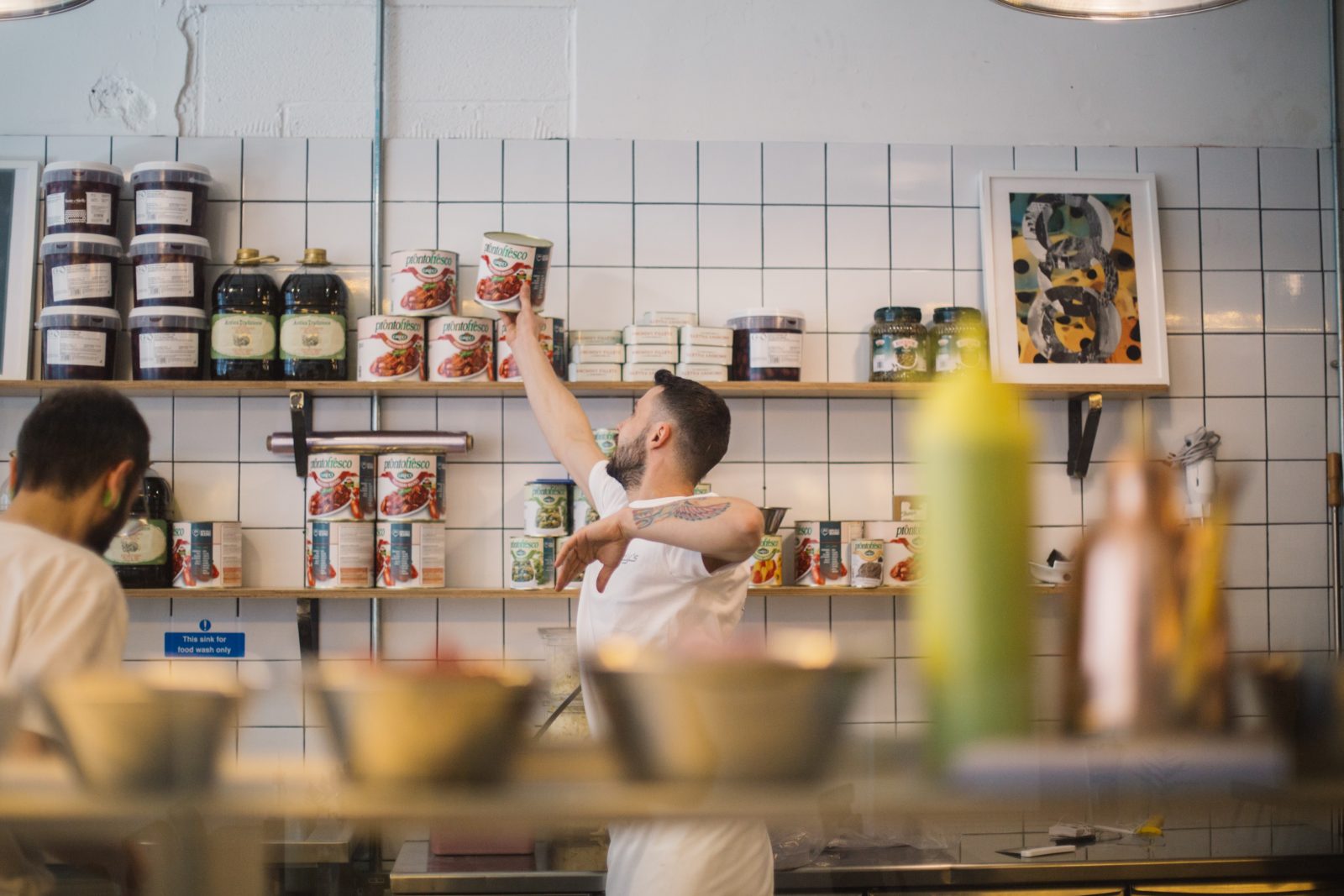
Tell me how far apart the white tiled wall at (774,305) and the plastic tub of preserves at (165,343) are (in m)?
0.20

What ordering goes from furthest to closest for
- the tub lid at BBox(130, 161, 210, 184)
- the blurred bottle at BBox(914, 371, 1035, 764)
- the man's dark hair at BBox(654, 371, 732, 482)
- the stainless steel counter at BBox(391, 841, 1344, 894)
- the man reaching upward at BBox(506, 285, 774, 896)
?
the tub lid at BBox(130, 161, 210, 184), the stainless steel counter at BBox(391, 841, 1344, 894), the man's dark hair at BBox(654, 371, 732, 482), the man reaching upward at BBox(506, 285, 774, 896), the blurred bottle at BBox(914, 371, 1035, 764)

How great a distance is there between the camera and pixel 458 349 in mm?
2666

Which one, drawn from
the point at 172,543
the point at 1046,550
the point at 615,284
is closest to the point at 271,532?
the point at 172,543

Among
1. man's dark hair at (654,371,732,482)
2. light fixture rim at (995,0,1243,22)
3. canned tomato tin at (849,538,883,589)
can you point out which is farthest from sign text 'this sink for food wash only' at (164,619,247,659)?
light fixture rim at (995,0,1243,22)

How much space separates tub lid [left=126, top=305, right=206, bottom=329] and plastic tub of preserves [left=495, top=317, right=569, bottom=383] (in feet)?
2.27

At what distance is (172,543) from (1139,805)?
2.50m

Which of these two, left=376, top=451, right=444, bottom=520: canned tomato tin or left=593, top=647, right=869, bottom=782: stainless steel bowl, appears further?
left=376, top=451, right=444, bottom=520: canned tomato tin

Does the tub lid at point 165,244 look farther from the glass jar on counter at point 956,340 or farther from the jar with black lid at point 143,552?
the glass jar on counter at point 956,340

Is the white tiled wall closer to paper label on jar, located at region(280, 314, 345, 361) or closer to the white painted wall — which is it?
the white painted wall

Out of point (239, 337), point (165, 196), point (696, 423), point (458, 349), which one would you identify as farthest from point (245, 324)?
point (696, 423)

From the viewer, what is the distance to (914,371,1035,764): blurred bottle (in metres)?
0.65

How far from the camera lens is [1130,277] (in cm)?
297

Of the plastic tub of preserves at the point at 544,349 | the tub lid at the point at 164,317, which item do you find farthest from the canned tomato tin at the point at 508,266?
the tub lid at the point at 164,317

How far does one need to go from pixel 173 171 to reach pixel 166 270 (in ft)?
0.76
